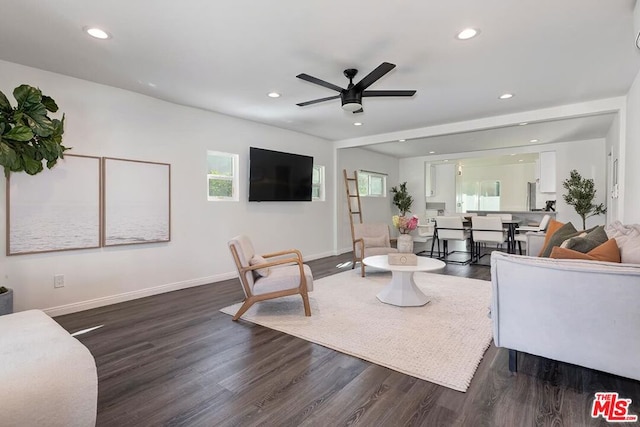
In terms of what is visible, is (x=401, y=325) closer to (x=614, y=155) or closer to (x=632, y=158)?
(x=632, y=158)

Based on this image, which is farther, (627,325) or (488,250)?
(488,250)

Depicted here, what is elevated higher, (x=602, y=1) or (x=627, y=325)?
(x=602, y=1)

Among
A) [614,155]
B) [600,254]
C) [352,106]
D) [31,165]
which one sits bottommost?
[600,254]

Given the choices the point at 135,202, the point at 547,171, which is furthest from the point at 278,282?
the point at 547,171

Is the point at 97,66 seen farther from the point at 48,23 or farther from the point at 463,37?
the point at 463,37

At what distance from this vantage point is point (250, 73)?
342 centimetres

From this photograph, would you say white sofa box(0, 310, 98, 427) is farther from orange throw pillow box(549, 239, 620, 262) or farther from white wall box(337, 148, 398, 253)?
Answer: white wall box(337, 148, 398, 253)

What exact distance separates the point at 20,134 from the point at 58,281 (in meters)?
1.57

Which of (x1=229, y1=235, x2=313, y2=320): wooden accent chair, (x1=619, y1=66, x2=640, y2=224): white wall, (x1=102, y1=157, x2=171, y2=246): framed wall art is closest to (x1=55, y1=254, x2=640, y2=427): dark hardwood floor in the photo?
(x1=229, y1=235, x2=313, y2=320): wooden accent chair

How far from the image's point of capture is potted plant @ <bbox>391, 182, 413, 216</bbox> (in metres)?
9.30

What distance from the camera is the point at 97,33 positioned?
2582 mm

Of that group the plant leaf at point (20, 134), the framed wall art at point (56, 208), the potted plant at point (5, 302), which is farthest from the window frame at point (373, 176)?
the potted plant at point (5, 302)

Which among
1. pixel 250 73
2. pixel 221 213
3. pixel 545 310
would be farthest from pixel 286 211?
pixel 545 310

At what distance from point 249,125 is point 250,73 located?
1.96 metres
